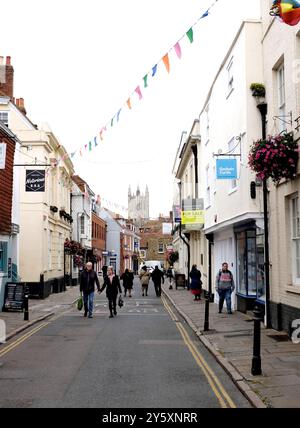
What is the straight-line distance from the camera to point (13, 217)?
21.7 meters

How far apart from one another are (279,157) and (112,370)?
18.6ft

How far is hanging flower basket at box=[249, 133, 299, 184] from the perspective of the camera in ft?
37.1

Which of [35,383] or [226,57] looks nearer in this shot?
[35,383]

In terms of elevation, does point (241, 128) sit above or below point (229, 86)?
below

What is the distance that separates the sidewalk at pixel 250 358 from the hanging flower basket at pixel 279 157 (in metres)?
3.69

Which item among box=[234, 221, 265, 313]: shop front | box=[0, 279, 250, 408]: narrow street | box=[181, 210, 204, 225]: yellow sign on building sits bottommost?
box=[0, 279, 250, 408]: narrow street

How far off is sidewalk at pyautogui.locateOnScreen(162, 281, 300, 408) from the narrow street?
22cm

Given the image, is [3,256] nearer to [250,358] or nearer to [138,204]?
[250,358]

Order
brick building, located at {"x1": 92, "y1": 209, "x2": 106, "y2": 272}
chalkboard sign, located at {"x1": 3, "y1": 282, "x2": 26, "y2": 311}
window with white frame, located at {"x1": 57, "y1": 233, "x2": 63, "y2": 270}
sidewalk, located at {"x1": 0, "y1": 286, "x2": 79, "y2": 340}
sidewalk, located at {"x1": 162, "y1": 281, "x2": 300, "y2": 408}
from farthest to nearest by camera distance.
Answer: brick building, located at {"x1": 92, "y1": 209, "x2": 106, "y2": 272}
window with white frame, located at {"x1": 57, "y1": 233, "x2": 63, "y2": 270}
chalkboard sign, located at {"x1": 3, "y1": 282, "x2": 26, "y2": 311}
sidewalk, located at {"x1": 0, "y1": 286, "x2": 79, "y2": 340}
sidewalk, located at {"x1": 162, "y1": 281, "x2": 300, "y2": 408}

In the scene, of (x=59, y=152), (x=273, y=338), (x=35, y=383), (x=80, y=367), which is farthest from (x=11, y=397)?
(x=59, y=152)

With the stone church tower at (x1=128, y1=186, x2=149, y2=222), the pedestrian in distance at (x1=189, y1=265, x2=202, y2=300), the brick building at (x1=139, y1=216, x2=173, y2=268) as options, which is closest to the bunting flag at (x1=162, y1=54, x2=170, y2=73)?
the pedestrian in distance at (x1=189, y1=265, x2=202, y2=300)

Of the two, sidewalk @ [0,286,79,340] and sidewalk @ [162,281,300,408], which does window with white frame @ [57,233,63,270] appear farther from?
sidewalk @ [162,281,300,408]

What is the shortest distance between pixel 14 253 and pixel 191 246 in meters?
15.0
